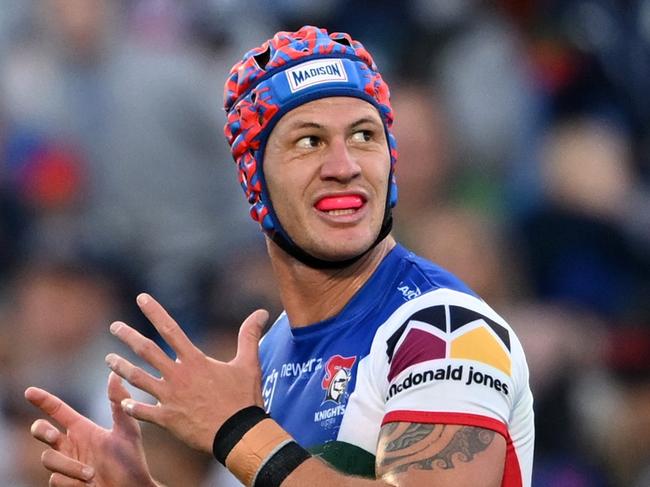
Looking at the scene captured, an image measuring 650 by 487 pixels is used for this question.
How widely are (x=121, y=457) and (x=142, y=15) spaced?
19.3 feet

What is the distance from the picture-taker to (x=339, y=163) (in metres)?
4.75

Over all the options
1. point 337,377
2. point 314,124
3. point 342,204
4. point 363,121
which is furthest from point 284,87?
point 337,377

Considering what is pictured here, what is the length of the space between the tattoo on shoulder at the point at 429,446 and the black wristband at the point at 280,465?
24cm

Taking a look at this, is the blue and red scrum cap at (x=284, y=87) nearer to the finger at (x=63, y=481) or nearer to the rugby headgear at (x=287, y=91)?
the rugby headgear at (x=287, y=91)

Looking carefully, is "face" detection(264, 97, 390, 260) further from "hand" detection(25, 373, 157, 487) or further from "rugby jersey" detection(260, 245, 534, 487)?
"hand" detection(25, 373, 157, 487)

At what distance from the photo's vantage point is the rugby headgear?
4871 mm

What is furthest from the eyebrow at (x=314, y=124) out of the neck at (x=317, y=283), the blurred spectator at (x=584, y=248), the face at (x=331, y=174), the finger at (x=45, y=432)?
the blurred spectator at (x=584, y=248)

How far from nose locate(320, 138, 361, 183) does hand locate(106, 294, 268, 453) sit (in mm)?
734

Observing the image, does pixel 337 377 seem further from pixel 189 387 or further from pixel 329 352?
pixel 189 387

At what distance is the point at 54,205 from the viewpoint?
9711mm

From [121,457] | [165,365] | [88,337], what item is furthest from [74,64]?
[165,365]

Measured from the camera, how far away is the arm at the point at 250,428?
4055 millimetres

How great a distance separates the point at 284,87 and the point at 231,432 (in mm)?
1288

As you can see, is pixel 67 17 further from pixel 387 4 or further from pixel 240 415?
pixel 240 415
